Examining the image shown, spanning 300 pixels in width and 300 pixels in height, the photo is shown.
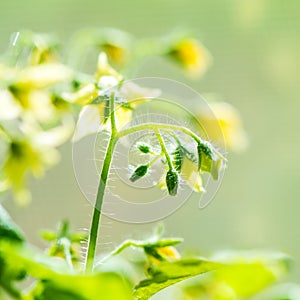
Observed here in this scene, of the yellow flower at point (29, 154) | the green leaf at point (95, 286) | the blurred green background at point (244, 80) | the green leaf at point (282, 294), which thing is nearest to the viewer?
the green leaf at point (95, 286)

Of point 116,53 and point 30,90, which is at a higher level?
point 116,53

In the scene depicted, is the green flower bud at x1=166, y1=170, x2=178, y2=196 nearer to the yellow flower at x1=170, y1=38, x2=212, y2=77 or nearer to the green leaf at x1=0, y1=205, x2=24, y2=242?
the green leaf at x1=0, y1=205, x2=24, y2=242

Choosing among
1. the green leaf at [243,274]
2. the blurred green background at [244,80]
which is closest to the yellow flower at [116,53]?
the green leaf at [243,274]

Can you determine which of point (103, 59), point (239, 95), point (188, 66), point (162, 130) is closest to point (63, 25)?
point (239, 95)

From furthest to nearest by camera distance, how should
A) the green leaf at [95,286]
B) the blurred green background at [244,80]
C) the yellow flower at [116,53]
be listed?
the blurred green background at [244,80]
the yellow flower at [116,53]
the green leaf at [95,286]

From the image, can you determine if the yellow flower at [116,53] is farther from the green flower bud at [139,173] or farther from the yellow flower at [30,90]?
the green flower bud at [139,173]

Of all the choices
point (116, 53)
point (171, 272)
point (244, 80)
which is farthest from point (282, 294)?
point (244, 80)

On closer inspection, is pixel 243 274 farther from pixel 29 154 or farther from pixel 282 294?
pixel 29 154

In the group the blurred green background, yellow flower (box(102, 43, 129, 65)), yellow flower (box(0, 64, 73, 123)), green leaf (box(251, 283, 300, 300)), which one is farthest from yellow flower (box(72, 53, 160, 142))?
the blurred green background
